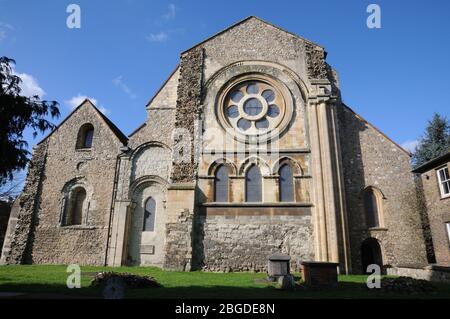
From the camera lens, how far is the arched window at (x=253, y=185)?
1698cm

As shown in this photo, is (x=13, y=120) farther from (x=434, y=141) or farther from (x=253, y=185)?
(x=434, y=141)

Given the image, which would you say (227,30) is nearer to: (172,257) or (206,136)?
(206,136)

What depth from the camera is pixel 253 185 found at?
17172 mm

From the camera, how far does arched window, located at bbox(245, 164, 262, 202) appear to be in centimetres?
1698

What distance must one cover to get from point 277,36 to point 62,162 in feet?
50.3

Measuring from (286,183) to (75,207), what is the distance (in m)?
12.6

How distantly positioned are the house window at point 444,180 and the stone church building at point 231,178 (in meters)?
1.67

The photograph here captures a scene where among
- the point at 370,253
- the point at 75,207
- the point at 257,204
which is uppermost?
the point at 75,207

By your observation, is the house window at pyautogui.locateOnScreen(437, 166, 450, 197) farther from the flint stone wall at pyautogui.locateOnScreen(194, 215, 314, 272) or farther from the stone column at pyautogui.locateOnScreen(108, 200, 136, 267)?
the stone column at pyautogui.locateOnScreen(108, 200, 136, 267)

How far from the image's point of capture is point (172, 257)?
51.1ft

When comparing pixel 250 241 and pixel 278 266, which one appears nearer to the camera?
pixel 278 266

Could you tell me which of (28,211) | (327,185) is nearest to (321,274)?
(327,185)

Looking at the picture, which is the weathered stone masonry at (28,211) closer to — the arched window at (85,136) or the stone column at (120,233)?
the arched window at (85,136)

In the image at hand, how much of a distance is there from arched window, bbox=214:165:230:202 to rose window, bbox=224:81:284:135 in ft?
8.13
